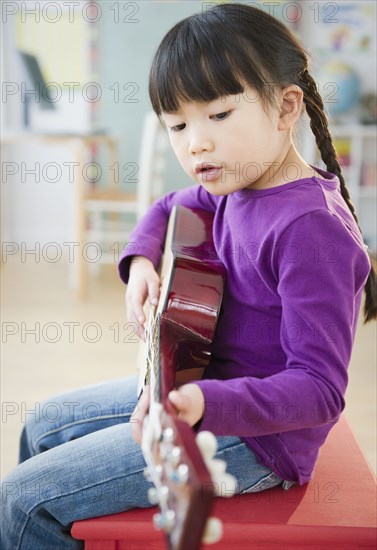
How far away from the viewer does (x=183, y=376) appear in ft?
3.04

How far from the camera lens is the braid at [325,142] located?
39.6 inches

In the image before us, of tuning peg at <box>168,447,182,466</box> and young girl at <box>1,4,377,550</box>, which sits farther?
young girl at <box>1,4,377,550</box>

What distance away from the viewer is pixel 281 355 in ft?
3.06

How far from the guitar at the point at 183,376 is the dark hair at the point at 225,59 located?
23 cm

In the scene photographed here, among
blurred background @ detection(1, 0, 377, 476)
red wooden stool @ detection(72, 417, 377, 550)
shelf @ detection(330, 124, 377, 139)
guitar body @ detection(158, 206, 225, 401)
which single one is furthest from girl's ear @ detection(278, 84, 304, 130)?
shelf @ detection(330, 124, 377, 139)

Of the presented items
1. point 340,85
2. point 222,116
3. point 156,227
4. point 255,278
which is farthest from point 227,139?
point 340,85

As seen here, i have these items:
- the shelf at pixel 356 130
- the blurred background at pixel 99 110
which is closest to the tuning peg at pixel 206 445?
the blurred background at pixel 99 110

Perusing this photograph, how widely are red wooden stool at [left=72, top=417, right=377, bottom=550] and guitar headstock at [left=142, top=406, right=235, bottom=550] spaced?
336 mm

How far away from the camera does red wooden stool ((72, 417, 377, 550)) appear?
0.84 metres

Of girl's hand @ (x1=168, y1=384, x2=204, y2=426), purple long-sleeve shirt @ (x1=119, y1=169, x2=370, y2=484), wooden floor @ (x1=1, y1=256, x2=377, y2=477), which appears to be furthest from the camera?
wooden floor @ (x1=1, y1=256, x2=377, y2=477)

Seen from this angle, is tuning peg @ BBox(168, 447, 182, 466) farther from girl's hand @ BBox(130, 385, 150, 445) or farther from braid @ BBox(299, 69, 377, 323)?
braid @ BBox(299, 69, 377, 323)

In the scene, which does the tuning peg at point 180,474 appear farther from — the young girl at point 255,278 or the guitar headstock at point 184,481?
the young girl at point 255,278

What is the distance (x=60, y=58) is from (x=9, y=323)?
6.59 ft

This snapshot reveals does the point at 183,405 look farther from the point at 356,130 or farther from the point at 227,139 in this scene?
the point at 356,130
